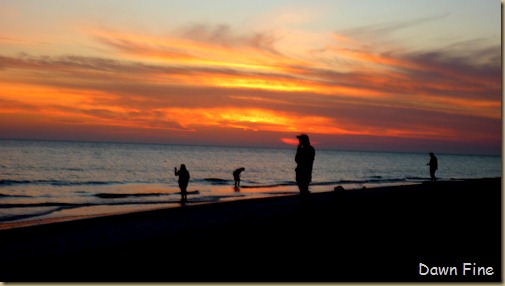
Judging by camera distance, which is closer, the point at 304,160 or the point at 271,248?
the point at 271,248

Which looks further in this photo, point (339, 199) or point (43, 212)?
point (43, 212)

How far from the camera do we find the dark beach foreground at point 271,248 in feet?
24.7

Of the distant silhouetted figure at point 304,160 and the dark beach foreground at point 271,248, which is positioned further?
the distant silhouetted figure at point 304,160

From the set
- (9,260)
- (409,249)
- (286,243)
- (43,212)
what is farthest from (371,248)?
(43,212)

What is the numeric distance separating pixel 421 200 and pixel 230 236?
34.1 ft

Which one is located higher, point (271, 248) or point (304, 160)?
point (304, 160)

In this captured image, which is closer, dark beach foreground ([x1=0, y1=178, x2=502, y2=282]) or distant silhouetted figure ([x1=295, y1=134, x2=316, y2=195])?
dark beach foreground ([x1=0, y1=178, x2=502, y2=282])

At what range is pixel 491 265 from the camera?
7.85 meters

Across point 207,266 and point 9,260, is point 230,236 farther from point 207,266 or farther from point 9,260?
point 9,260

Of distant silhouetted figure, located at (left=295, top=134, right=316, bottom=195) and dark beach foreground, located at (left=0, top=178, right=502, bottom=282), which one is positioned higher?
distant silhouetted figure, located at (left=295, top=134, right=316, bottom=195)

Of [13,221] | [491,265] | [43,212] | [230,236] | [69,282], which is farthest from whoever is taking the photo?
[43,212]

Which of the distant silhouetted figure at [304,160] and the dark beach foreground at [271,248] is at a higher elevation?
Answer: the distant silhouetted figure at [304,160]

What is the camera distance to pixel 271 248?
9172mm

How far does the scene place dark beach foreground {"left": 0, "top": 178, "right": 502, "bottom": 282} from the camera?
24.7 ft
